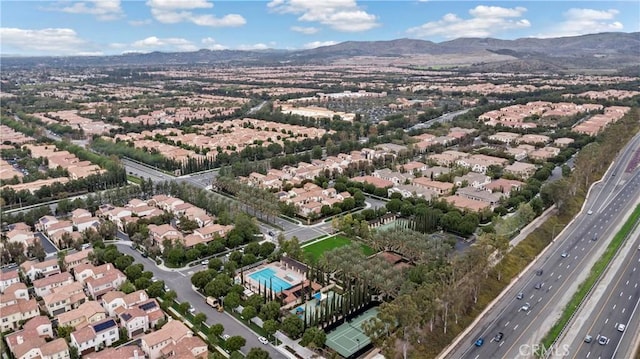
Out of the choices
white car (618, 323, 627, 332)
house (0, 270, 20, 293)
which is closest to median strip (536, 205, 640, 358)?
white car (618, 323, 627, 332)

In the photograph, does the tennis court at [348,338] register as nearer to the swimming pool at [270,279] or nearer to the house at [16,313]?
the swimming pool at [270,279]

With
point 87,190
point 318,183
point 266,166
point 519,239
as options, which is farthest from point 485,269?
point 87,190

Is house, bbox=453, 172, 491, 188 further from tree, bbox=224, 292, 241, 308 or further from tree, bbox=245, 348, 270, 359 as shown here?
tree, bbox=245, 348, 270, 359

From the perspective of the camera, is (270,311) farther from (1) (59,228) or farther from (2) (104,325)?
(1) (59,228)

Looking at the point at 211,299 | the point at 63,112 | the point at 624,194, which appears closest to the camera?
the point at 211,299

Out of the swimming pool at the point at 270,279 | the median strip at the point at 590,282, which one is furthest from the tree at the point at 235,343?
the median strip at the point at 590,282

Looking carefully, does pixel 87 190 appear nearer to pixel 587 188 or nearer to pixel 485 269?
pixel 485 269
